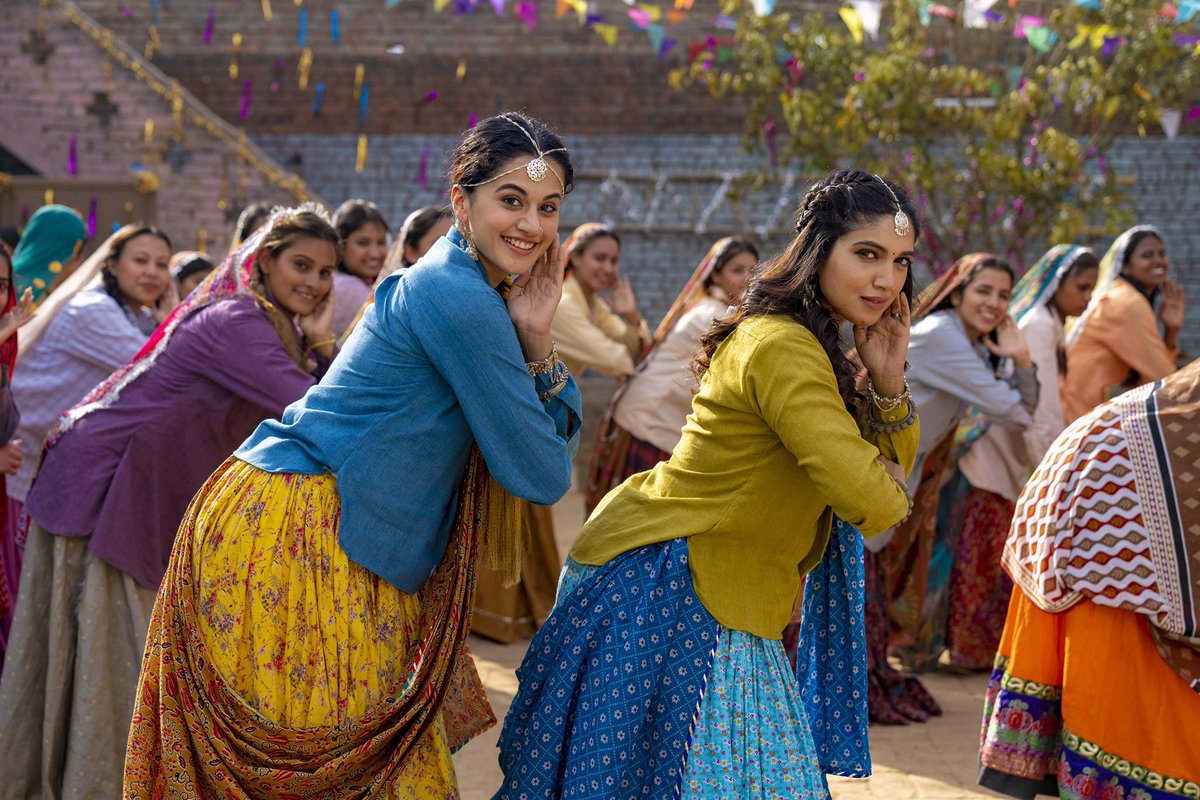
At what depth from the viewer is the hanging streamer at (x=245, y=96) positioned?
14.9 m

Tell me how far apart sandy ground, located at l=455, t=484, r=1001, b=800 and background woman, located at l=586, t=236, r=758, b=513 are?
3.80 ft

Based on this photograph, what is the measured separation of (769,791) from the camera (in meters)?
2.81

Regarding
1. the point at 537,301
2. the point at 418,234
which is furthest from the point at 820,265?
the point at 418,234

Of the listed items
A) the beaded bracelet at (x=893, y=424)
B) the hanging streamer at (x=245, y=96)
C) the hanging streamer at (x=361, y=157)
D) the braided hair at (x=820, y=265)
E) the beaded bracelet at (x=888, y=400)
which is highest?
the braided hair at (x=820, y=265)

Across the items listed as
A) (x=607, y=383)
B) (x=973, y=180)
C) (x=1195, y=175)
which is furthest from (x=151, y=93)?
(x=1195, y=175)

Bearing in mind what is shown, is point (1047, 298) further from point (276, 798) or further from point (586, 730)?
point (276, 798)

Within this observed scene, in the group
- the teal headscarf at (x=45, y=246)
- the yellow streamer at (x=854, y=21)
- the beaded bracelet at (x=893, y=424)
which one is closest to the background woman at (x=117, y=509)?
the beaded bracelet at (x=893, y=424)

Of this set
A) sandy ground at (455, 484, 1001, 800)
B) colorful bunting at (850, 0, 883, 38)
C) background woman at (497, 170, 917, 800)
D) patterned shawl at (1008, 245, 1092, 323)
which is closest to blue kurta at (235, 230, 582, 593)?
background woman at (497, 170, 917, 800)

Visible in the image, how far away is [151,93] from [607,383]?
198 inches

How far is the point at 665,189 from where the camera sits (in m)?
14.2

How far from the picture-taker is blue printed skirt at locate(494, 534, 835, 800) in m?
2.85

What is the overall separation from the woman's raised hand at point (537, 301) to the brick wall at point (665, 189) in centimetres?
1097

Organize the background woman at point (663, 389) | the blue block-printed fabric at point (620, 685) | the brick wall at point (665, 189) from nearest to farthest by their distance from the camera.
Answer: the blue block-printed fabric at point (620, 685) < the background woman at point (663, 389) < the brick wall at point (665, 189)

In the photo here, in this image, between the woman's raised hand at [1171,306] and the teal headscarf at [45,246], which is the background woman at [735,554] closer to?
the teal headscarf at [45,246]
